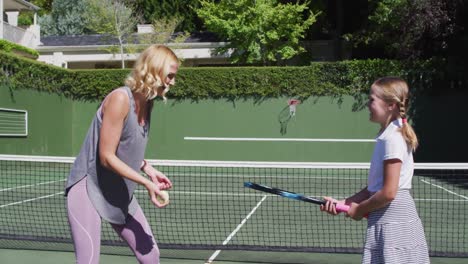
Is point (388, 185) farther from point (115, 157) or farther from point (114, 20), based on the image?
point (114, 20)

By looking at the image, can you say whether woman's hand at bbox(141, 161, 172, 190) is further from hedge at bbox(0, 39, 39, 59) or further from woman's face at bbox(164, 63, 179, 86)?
hedge at bbox(0, 39, 39, 59)

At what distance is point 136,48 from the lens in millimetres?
26031

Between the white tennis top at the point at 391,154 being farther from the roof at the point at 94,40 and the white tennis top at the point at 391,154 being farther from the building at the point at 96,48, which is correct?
the roof at the point at 94,40

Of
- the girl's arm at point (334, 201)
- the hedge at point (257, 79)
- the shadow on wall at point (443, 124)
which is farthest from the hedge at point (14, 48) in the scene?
the girl's arm at point (334, 201)

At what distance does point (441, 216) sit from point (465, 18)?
8.88 meters

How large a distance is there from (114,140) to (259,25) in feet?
63.6

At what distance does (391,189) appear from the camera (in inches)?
84.6

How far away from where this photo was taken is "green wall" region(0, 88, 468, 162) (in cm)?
1591

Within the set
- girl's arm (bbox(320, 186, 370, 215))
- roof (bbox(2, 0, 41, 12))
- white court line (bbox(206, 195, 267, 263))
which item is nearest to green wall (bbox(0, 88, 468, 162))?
white court line (bbox(206, 195, 267, 263))

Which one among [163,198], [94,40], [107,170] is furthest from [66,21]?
[163,198]

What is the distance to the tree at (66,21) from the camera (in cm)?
3925

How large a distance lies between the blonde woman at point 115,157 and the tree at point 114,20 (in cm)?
2424

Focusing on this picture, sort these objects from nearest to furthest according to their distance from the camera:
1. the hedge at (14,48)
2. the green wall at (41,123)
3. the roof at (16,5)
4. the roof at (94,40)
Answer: the green wall at (41,123) → the hedge at (14,48) → the roof at (16,5) → the roof at (94,40)

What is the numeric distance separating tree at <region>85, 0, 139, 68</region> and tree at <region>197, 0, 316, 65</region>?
19.5 feet
